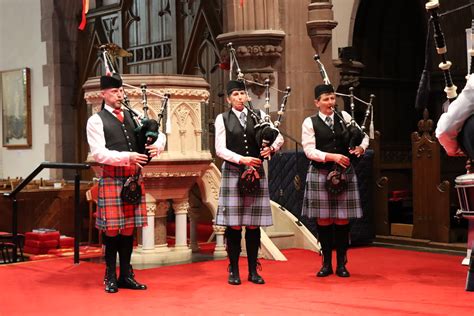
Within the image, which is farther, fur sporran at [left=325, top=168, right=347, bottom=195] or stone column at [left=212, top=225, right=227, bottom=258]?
stone column at [left=212, top=225, right=227, bottom=258]

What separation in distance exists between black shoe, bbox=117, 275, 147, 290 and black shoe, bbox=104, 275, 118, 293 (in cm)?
11

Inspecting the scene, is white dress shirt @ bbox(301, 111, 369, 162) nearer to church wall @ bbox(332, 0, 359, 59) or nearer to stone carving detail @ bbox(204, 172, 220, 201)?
stone carving detail @ bbox(204, 172, 220, 201)

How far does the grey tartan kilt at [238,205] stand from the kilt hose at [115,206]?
590 millimetres

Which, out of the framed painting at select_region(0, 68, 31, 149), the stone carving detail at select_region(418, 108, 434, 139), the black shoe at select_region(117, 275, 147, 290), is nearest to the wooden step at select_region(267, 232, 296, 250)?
the stone carving detail at select_region(418, 108, 434, 139)

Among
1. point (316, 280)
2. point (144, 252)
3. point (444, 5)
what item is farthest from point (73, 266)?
point (444, 5)

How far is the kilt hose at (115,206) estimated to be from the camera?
582 centimetres

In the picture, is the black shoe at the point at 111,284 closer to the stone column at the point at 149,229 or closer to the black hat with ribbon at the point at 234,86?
the stone column at the point at 149,229

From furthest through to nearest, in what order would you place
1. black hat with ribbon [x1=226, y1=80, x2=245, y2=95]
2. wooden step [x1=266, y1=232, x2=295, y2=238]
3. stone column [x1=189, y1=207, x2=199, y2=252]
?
stone column [x1=189, y1=207, x2=199, y2=252], wooden step [x1=266, y1=232, x2=295, y2=238], black hat with ribbon [x1=226, y1=80, x2=245, y2=95]

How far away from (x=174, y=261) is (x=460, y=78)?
14.8 ft

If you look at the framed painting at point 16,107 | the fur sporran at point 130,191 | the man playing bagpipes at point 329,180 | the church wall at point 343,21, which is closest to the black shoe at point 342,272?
the man playing bagpipes at point 329,180

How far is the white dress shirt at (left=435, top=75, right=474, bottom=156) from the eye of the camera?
364 centimetres

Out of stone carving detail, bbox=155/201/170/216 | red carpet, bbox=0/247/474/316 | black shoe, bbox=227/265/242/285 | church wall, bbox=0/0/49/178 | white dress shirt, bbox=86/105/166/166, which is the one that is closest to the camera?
red carpet, bbox=0/247/474/316

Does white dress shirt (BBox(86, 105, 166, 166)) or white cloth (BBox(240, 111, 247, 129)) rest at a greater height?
white cloth (BBox(240, 111, 247, 129))

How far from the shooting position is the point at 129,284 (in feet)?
19.7
